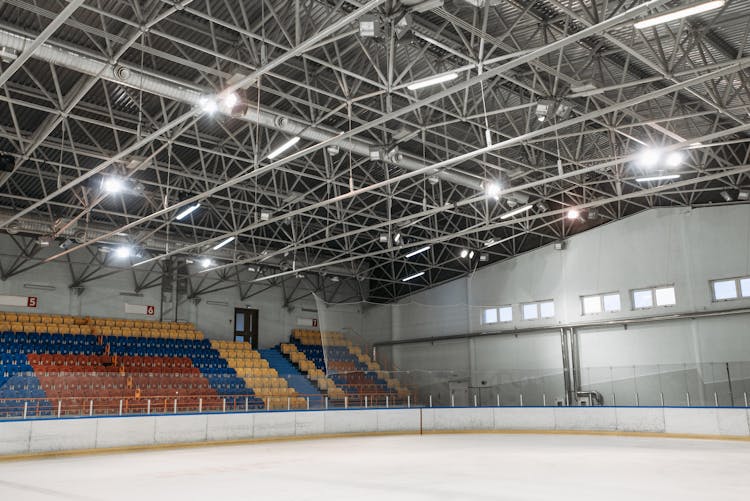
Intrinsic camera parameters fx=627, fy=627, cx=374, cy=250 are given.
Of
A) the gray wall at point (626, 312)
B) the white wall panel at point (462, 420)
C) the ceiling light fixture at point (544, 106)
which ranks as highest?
the ceiling light fixture at point (544, 106)

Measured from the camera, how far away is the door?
34.5m

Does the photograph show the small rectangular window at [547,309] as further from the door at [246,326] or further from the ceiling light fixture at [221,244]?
the door at [246,326]

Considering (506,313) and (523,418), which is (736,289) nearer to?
(523,418)

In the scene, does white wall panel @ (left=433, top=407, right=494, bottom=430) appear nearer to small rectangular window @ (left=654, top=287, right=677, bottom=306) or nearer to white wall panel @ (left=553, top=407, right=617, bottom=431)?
white wall panel @ (left=553, top=407, right=617, bottom=431)

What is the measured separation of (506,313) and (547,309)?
7.67 feet

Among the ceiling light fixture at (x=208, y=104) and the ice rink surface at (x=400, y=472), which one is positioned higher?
the ceiling light fixture at (x=208, y=104)

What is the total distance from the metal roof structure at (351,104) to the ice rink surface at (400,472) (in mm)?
7516

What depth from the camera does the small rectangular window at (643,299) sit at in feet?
85.0

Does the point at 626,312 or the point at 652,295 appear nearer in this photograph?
the point at 652,295

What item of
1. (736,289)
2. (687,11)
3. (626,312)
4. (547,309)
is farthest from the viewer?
(547,309)

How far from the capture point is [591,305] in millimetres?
27781

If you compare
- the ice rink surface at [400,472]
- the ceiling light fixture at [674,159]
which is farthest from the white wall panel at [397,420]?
the ceiling light fixture at [674,159]

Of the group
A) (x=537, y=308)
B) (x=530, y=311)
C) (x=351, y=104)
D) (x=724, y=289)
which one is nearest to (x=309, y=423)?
(x=530, y=311)

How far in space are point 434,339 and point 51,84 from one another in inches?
895
